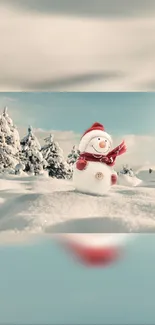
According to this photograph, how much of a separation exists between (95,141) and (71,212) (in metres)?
0.67

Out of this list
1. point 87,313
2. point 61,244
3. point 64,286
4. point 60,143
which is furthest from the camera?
point 60,143

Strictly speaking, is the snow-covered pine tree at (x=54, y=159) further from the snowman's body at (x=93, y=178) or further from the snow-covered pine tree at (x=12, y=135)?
the snowman's body at (x=93, y=178)

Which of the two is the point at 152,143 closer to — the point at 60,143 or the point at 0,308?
the point at 60,143

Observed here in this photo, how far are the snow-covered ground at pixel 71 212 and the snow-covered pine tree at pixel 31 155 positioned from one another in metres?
0.39

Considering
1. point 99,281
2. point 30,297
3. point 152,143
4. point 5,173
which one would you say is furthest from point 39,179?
point 30,297

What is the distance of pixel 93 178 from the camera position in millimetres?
5098

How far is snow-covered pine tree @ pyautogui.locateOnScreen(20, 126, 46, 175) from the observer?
558cm

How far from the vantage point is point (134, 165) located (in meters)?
5.60

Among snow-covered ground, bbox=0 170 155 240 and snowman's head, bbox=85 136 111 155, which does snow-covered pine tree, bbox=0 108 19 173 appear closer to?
snow-covered ground, bbox=0 170 155 240

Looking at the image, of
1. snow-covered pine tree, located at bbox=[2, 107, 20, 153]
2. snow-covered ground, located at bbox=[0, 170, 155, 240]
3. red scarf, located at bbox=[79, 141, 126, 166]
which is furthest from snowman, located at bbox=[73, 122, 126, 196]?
snow-covered pine tree, located at bbox=[2, 107, 20, 153]

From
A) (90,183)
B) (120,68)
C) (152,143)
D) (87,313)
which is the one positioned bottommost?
(87,313)

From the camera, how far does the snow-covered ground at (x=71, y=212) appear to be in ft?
16.6

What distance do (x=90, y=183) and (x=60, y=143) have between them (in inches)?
25.7

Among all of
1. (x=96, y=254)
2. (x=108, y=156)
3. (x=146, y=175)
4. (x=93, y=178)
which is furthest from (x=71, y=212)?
(x=96, y=254)
